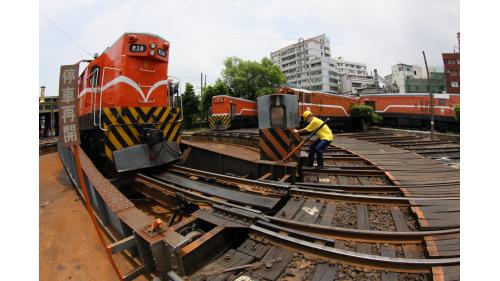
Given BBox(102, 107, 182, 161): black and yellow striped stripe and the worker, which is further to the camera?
the worker

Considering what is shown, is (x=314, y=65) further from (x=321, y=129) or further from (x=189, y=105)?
(x=321, y=129)

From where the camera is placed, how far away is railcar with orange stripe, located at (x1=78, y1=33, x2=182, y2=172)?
5.12 m

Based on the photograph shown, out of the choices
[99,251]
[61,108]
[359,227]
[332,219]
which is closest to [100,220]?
[99,251]

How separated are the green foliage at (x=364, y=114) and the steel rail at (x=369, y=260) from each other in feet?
65.8

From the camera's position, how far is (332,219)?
3205 mm

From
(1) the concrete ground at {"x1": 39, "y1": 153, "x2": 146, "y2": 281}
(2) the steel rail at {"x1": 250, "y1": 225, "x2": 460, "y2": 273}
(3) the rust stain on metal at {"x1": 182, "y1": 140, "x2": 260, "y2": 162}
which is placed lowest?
(1) the concrete ground at {"x1": 39, "y1": 153, "x2": 146, "y2": 281}

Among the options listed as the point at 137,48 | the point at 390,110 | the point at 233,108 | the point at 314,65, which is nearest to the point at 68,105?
the point at 137,48

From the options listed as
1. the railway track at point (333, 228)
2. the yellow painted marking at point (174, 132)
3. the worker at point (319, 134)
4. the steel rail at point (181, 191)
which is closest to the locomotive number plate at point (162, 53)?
the yellow painted marking at point (174, 132)

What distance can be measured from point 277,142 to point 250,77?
33.2m

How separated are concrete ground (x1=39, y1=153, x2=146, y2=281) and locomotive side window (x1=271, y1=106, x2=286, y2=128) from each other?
3856mm

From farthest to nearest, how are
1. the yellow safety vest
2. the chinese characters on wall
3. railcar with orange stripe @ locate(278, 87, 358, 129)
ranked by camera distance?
railcar with orange stripe @ locate(278, 87, 358, 129) → the yellow safety vest → the chinese characters on wall

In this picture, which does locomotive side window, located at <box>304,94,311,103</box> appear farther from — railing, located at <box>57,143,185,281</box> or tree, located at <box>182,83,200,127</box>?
tree, located at <box>182,83,200,127</box>

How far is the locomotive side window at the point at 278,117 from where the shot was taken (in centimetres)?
549

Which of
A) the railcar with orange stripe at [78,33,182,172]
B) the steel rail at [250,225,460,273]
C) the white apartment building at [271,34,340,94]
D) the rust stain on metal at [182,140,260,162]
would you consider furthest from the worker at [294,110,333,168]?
the white apartment building at [271,34,340,94]
